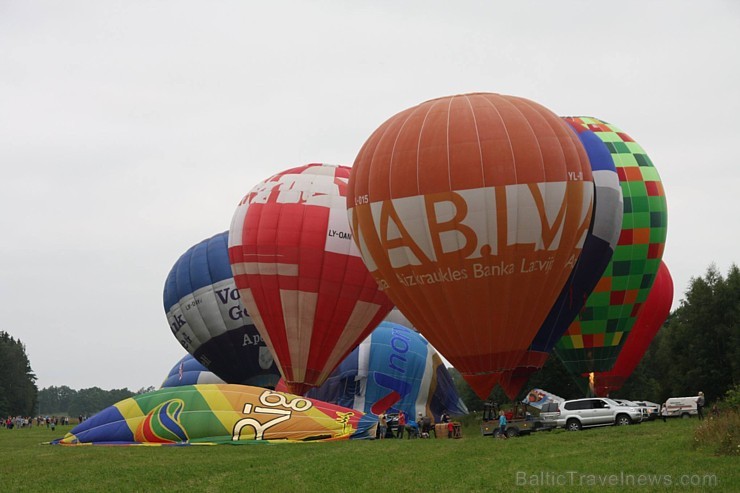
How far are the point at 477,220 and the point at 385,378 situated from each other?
51.2 feet

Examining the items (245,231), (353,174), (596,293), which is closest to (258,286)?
(245,231)

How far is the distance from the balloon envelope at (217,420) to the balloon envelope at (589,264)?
520 centimetres

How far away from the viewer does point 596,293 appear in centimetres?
3731

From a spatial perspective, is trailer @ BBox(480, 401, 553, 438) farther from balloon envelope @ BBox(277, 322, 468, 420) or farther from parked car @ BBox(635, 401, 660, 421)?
balloon envelope @ BBox(277, 322, 468, 420)

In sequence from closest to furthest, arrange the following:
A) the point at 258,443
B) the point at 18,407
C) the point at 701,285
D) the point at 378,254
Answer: the point at 258,443 < the point at 378,254 < the point at 701,285 < the point at 18,407

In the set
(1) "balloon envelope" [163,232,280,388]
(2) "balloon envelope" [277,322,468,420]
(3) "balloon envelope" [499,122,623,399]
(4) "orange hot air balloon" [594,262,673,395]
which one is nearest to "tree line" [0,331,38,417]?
(1) "balloon envelope" [163,232,280,388]

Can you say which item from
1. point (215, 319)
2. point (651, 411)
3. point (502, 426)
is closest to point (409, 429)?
point (502, 426)

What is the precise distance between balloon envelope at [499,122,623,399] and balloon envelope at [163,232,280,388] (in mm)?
13940

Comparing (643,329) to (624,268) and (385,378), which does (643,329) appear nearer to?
(624,268)

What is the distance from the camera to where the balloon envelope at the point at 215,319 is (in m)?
40.8

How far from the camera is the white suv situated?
2928cm

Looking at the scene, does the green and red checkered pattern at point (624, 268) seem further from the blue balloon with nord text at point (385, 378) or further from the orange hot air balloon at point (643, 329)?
the blue balloon with nord text at point (385, 378)

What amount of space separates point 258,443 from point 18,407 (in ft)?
300

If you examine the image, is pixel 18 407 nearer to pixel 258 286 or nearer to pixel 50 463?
pixel 258 286
